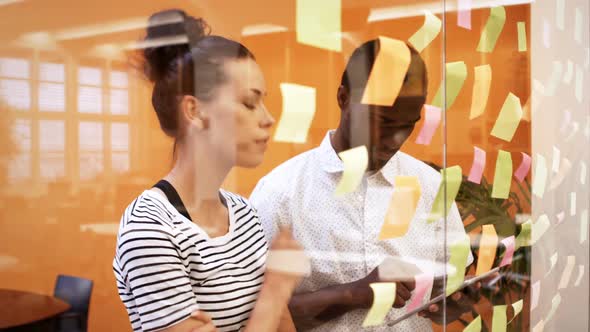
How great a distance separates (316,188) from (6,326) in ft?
1.77

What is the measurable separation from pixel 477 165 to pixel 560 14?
3.08 feet

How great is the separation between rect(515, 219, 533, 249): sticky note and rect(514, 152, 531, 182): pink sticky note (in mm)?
169

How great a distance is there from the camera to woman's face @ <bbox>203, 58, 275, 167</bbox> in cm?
87

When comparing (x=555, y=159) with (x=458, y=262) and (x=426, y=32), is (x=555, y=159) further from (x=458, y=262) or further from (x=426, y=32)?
(x=426, y=32)

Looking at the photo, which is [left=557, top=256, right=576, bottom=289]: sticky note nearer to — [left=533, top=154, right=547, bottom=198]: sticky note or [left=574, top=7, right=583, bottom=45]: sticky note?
[left=533, top=154, right=547, bottom=198]: sticky note

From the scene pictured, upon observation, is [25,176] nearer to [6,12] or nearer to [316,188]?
[6,12]

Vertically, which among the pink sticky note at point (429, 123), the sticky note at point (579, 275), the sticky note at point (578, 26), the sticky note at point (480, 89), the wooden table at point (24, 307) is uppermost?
the sticky note at point (578, 26)

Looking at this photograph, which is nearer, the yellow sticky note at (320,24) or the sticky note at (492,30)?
the yellow sticky note at (320,24)

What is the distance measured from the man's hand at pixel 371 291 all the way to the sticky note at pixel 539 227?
1.11 metres

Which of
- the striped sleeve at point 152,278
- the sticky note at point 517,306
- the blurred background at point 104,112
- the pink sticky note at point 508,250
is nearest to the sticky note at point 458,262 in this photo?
the blurred background at point 104,112

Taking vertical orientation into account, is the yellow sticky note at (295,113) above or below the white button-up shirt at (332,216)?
above

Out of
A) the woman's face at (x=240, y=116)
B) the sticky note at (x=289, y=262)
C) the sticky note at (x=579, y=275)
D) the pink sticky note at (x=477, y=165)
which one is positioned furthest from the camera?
the sticky note at (x=579, y=275)

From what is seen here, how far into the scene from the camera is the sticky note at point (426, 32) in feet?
4.19

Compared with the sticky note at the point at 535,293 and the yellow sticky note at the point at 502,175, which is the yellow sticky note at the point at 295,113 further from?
the sticky note at the point at 535,293
